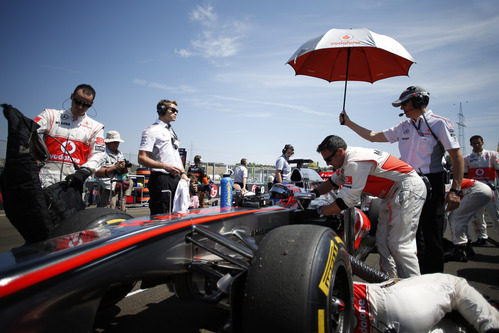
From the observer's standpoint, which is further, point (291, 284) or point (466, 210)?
point (466, 210)

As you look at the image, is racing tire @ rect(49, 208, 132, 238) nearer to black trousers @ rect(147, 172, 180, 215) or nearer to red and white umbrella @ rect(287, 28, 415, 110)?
black trousers @ rect(147, 172, 180, 215)

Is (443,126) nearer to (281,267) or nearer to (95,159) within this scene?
(281,267)

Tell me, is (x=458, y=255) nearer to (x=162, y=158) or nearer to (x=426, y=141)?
(x=426, y=141)

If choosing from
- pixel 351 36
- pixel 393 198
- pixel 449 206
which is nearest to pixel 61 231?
pixel 393 198

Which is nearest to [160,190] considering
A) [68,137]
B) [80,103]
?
[68,137]

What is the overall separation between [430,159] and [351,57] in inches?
72.8

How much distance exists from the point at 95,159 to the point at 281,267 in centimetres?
236

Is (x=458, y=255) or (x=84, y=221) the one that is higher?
(x=84, y=221)

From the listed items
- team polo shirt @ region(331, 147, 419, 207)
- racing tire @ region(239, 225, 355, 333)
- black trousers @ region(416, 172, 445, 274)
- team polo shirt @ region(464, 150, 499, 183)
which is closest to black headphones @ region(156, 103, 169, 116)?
team polo shirt @ region(331, 147, 419, 207)

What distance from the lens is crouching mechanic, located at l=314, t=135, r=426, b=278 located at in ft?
8.04

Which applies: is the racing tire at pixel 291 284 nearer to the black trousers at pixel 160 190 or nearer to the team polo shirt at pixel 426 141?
the black trousers at pixel 160 190

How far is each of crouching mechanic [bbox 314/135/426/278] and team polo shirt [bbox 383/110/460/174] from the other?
351 mm

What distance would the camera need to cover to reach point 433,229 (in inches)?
106

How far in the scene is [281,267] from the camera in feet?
4.10
